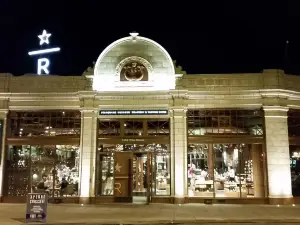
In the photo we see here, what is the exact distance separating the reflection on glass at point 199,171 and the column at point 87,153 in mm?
5536

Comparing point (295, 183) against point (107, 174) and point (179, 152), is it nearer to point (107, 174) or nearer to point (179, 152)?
point (179, 152)

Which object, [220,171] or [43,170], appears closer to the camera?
[220,171]

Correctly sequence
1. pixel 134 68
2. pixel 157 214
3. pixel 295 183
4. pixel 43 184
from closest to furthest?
pixel 157 214 < pixel 295 183 < pixel 43 184 < pixel 134 68

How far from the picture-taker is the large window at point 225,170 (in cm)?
2152

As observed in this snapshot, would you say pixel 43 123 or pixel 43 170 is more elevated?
pixel 43 123

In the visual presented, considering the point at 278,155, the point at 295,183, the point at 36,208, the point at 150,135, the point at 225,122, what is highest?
the point at 225,122

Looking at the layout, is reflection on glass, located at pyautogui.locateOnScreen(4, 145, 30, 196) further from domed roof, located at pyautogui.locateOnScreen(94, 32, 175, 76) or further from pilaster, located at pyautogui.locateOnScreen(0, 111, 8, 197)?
domed roof, located at pyautogui.locateOnScreen(94, 32, 175, 76)

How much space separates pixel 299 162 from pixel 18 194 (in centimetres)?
1648

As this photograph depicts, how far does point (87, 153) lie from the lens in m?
21.7

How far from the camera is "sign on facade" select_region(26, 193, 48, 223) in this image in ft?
45.9

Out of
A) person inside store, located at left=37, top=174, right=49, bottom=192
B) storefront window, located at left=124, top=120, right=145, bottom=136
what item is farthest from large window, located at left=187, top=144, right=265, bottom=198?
person inside store, located at left=37, top=174, right=49, bottom=192

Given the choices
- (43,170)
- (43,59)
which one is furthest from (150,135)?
(43,59)

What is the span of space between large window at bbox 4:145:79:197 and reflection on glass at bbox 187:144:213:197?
21.7ft

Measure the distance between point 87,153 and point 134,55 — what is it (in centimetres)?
645
